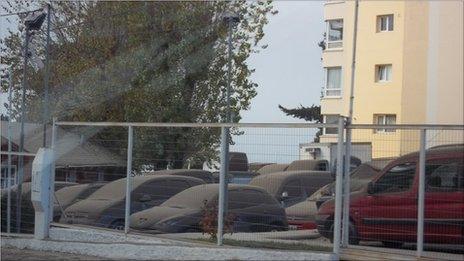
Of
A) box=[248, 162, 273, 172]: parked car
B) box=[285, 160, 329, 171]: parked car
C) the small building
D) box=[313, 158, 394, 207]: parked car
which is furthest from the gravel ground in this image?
box=[313, 158, 394, 207]: parked car

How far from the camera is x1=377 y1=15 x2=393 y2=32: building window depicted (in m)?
12.0

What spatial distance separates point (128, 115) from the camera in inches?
629

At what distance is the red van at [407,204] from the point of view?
415 inches

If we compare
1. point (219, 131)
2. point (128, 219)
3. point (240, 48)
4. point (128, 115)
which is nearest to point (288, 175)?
point (219, 131)

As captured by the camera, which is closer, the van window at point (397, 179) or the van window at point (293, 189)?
the van window at point (397, 179)

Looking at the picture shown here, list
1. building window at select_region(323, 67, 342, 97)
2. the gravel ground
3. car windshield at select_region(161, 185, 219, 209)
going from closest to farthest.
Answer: building window at select_region(323, 67, 342, 97) < car windshield at select_region(161, 185, 219, 209) < the gravel ground

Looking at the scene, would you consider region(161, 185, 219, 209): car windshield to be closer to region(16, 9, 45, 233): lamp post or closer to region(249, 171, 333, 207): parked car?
region(249, 171, 333, 207): parked car

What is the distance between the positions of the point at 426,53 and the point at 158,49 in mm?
6295

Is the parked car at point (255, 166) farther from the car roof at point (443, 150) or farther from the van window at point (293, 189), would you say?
the car roof at point (443, 150)

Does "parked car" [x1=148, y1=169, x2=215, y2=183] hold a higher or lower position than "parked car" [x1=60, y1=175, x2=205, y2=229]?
higher

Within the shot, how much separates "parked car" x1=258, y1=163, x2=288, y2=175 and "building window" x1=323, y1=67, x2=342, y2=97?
54.2 inches

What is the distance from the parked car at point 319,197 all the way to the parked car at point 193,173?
155cm

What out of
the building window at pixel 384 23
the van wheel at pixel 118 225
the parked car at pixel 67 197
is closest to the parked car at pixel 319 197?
the building window at pixel 384 23

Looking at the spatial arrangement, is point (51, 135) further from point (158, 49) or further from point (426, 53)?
point (426, 53)
